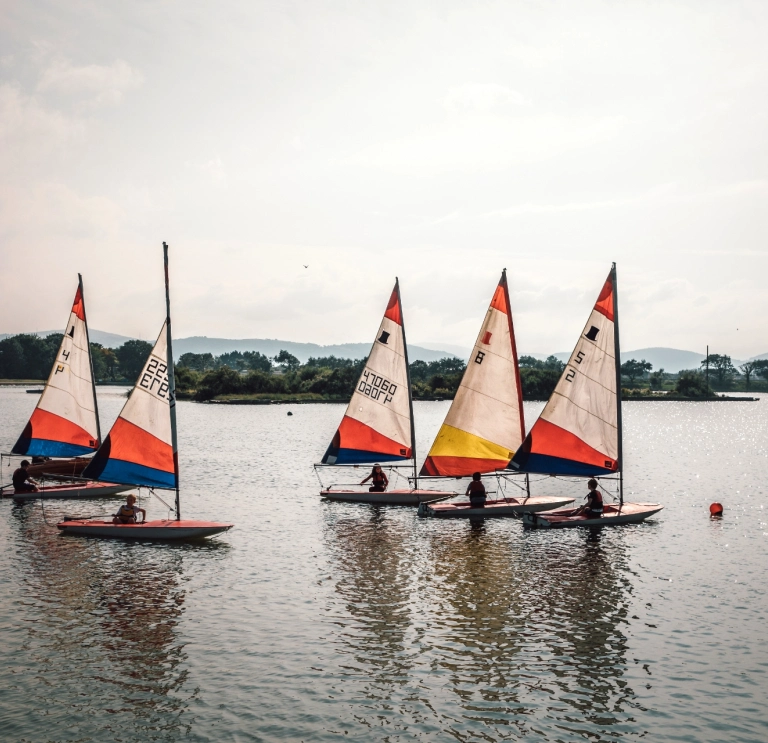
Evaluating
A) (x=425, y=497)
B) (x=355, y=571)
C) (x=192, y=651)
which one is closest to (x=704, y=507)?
(x=425, y=497)

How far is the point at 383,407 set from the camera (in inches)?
1777

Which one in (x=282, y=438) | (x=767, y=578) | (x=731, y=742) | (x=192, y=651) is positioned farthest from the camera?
(x=282, y=438)

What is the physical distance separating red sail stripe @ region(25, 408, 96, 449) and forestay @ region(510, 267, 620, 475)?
89.0 ft

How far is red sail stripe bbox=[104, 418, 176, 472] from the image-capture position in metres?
34.7

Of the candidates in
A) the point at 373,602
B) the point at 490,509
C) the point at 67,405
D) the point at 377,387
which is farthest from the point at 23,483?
the point at 373,602

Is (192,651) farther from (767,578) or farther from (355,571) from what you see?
(767,578)

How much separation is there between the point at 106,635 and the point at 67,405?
27.2 m

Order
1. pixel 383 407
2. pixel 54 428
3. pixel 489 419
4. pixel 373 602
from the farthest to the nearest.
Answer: pixel 54 428 → pixel 383 407 → pixel 489 419 → pixel 373 602

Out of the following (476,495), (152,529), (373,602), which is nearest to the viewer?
(373,602)

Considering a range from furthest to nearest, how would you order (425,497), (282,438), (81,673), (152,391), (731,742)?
(282,438)
(425,497)
(152,391)
(81,673)
(731,742)

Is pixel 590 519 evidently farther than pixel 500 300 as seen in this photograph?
No

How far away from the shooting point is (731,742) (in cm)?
1694

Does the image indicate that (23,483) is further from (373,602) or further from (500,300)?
(500,300)

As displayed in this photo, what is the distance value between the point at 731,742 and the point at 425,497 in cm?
2864
